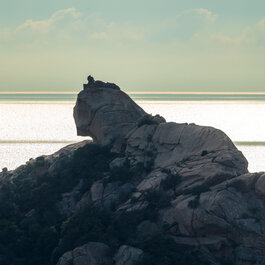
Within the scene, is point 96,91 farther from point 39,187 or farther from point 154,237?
point 154,237

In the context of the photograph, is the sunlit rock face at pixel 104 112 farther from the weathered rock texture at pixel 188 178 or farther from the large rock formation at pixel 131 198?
the large rock formation at pixel 131 198

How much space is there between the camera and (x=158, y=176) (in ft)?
312

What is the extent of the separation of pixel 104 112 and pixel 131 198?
19.5 meters

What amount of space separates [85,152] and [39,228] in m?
15.8

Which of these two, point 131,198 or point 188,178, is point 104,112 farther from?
point 188,178

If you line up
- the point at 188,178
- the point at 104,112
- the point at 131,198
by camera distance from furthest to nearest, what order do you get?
1. the point at 104,112
2. the point at 131,198
3. the point at 188,178

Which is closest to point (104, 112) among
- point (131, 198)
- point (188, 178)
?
point (131, 198)

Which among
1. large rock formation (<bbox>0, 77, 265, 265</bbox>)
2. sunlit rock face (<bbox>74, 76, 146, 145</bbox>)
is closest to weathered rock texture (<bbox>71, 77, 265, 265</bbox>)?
sunlit rock face (<bbox>74, 76, 146, 145</bbox>)

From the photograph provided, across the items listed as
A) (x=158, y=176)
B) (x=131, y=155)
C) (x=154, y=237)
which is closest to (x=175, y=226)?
(x=154, y=237)

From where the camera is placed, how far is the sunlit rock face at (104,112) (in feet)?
356

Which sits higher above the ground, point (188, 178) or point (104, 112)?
point (104, 112)

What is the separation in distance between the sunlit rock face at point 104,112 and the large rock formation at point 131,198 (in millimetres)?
155

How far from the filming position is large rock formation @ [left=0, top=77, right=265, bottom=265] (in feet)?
273

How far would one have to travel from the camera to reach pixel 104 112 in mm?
109312
